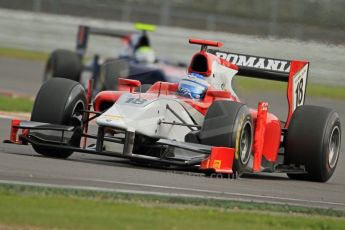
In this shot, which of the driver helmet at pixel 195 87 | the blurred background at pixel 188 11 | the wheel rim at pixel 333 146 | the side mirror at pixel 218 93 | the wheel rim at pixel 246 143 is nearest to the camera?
the wheel rim at pixel 246 143

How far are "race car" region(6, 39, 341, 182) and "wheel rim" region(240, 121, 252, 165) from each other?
12 mm

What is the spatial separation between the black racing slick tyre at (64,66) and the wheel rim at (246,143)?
12.8m

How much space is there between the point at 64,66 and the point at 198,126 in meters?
13.2

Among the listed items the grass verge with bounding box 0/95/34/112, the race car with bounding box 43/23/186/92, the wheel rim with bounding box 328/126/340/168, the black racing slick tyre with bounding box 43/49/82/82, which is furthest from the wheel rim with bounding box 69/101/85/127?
the black racing slick tyre with bounding box 43/49/82/82

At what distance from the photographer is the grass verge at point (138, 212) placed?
7430mm

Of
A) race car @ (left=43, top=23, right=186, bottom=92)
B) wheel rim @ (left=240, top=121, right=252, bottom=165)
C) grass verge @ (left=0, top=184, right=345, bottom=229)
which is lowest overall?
grass verge @ (left=0, top=184, right=345, bottom=229)

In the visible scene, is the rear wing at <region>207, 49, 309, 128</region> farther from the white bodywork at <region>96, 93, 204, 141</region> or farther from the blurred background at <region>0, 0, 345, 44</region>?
the blurred background at <region>0, 0, 345, 44</region>

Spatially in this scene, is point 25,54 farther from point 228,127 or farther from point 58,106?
point 228,127

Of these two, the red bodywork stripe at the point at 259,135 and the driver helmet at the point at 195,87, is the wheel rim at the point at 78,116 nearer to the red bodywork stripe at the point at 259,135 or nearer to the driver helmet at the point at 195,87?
the driver helmet at the point at 195,87

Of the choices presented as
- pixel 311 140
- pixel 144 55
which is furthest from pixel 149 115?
pixel 144 55

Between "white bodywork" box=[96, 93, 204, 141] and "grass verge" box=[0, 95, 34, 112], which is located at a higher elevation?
"white bodywork" box=[96, 93, 204, 141]

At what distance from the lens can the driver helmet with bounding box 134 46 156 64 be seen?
2486 cm

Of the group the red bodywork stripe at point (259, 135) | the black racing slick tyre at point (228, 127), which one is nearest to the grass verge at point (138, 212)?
the black racing slick tyre at point (228, 127)

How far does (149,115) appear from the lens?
37.9 feet
